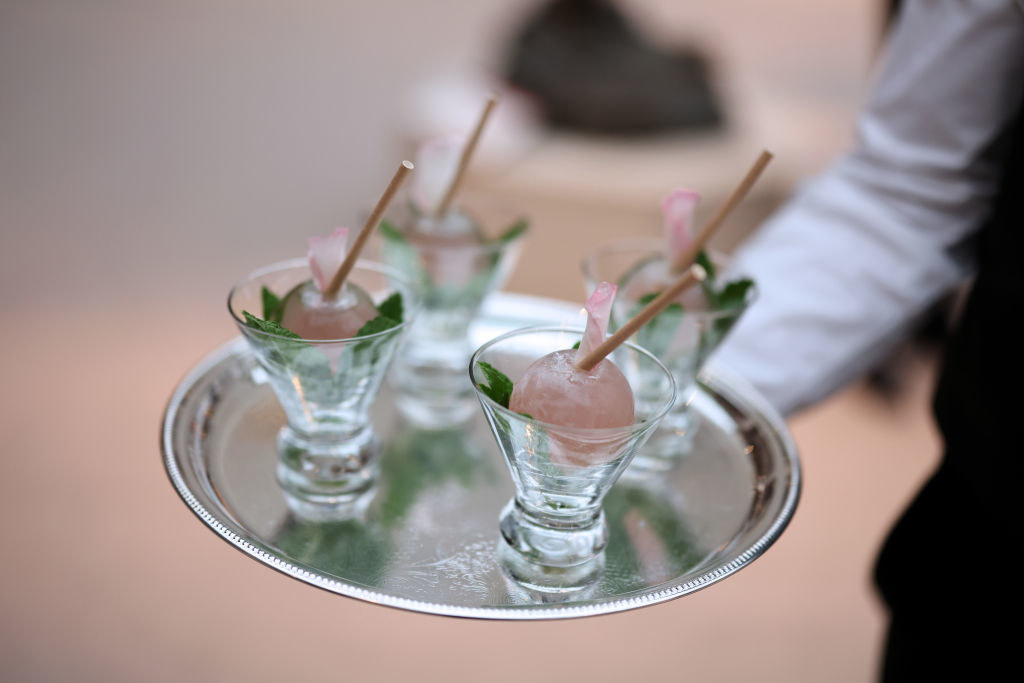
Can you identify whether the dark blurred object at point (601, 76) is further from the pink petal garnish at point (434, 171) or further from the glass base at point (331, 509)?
the glass base at point (331, 509)

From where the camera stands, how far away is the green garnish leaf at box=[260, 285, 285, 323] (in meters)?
0.59

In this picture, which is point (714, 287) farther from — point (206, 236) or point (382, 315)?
point (206, 236)

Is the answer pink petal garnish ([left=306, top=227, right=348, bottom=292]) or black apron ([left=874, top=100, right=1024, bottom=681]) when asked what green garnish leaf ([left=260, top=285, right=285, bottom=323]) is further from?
black apron ([left=874, top=100, right=1024, bottom=681])

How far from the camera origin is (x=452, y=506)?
0.62m

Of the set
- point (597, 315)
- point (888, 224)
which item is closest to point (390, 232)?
point (597, 315)

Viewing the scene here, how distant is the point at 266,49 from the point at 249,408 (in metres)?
3.14

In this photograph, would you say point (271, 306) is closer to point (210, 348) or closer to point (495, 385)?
point (495, 385)

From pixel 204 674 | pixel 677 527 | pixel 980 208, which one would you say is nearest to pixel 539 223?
pixel 204 674

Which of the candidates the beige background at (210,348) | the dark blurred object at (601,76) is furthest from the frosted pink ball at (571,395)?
the dark blurred object at (601,76)

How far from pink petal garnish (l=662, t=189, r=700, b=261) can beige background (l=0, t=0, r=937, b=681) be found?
79 cm

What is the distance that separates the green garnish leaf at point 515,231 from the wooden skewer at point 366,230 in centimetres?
21

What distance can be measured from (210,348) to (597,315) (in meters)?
1.35

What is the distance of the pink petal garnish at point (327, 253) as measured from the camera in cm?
56

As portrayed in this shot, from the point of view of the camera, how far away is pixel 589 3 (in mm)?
1956
